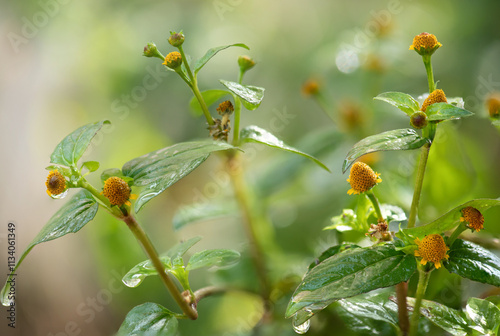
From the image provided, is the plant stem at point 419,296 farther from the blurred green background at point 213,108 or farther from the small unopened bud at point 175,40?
the small unopened bud at point 175,40

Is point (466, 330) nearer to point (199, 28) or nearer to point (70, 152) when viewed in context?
point (70, 152)

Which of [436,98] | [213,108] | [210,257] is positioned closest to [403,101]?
[436,98]

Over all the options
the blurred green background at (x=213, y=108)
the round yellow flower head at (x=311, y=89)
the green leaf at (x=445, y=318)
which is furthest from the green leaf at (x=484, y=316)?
the round yellow flower head at (x=311, y=89)

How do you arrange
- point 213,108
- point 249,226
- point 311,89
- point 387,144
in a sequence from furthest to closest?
point 213,108, point 311,89, point 249,226, point 387,144

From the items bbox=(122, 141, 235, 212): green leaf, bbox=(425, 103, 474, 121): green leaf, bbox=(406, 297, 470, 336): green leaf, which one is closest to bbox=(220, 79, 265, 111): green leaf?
bbox=(122, 141, 235, 212): green leaf

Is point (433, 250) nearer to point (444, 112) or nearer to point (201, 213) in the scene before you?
point (444, 112)
